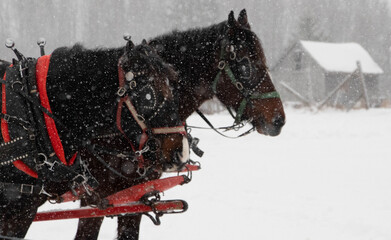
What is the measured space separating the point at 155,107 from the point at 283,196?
4.57 meters

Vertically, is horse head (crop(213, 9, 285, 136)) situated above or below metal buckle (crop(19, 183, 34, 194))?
above

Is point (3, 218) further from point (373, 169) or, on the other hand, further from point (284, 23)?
point (284, 23)

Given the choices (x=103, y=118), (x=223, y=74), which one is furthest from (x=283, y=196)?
(x=103, y=118)

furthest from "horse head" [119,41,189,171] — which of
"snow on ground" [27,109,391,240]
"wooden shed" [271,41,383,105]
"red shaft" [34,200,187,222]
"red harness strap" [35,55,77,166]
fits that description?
"wooden shed" [271,41,383,105]

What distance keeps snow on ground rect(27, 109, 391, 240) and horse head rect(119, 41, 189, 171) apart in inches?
111

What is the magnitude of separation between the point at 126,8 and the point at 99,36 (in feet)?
36.6

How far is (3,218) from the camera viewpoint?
2533mm

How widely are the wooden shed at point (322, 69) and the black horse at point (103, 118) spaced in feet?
101

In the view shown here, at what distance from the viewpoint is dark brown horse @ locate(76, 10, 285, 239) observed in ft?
10.9

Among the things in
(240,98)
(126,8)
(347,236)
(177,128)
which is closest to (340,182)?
(347,236)

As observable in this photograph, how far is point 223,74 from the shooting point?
11.2 feet

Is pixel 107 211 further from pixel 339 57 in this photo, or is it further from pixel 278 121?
pixel 339 57

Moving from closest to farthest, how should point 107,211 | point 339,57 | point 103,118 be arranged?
point 103,118
point 107,211
point 339,57

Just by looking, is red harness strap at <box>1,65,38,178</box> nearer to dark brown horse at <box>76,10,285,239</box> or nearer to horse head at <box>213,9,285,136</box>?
dark brown horse at <box>76,10,285,239</box>
